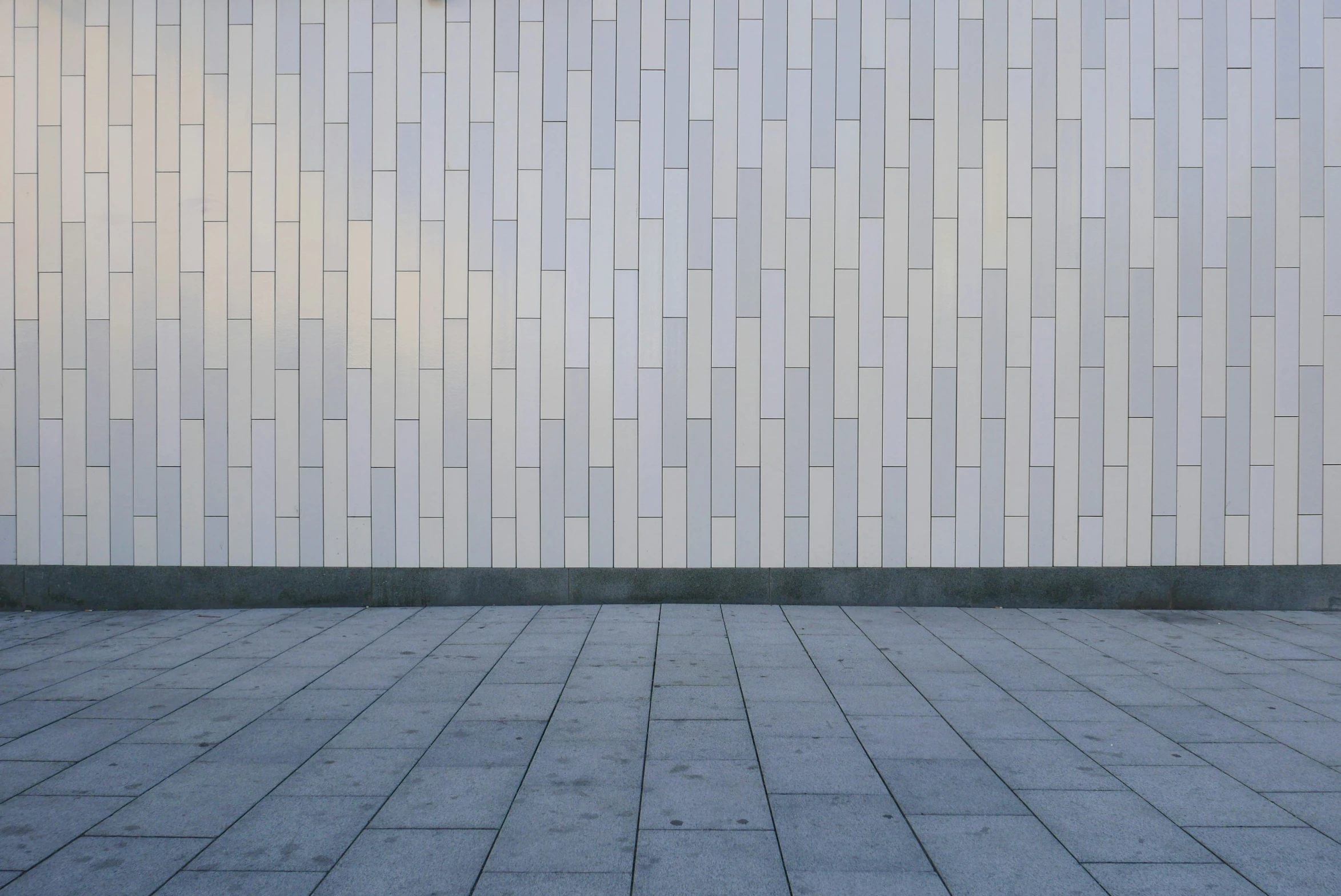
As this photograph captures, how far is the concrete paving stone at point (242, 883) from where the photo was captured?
3.23 meters

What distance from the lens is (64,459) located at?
824cm

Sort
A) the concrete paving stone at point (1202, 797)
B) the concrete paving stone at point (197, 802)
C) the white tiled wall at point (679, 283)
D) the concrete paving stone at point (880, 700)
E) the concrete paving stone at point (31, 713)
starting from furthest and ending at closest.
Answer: the white tiled wall at point (679, 283) → the concrete paving stone at point (880, 700) → the concrete paving stone at point (31, 713) → the concrete paving stone at point (1202, 797) → the concrete paving stone at point (197, 802)

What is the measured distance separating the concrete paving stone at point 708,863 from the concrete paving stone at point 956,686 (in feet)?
7.78

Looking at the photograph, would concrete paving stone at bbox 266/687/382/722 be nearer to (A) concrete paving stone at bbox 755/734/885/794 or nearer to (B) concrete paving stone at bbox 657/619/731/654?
(B) concrete paving stone at bbox 657/619/731/654

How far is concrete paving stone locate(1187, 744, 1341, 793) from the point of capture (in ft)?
14.0

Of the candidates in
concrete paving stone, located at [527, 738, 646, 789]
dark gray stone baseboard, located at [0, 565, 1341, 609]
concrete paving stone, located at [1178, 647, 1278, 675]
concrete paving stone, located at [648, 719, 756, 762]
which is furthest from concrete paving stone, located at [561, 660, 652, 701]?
concrete paving stone, located at [1178, 647, 1278, 675]

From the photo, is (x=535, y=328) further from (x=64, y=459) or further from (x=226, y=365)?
(x=64, y=459)

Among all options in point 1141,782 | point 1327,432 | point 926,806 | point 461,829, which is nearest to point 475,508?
point 461,829

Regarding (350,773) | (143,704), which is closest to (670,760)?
(350,773)

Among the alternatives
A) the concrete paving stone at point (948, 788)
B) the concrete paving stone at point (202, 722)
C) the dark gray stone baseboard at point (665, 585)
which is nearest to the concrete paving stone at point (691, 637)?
the dark gray stone baseboard at point (665, 585)

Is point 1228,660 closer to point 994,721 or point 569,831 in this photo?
point 994,721

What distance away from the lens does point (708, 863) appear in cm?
348

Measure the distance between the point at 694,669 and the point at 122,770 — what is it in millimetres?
3491

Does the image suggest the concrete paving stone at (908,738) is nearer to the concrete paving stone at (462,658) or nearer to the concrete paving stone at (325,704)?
the concrete paving stone at (462,658)
